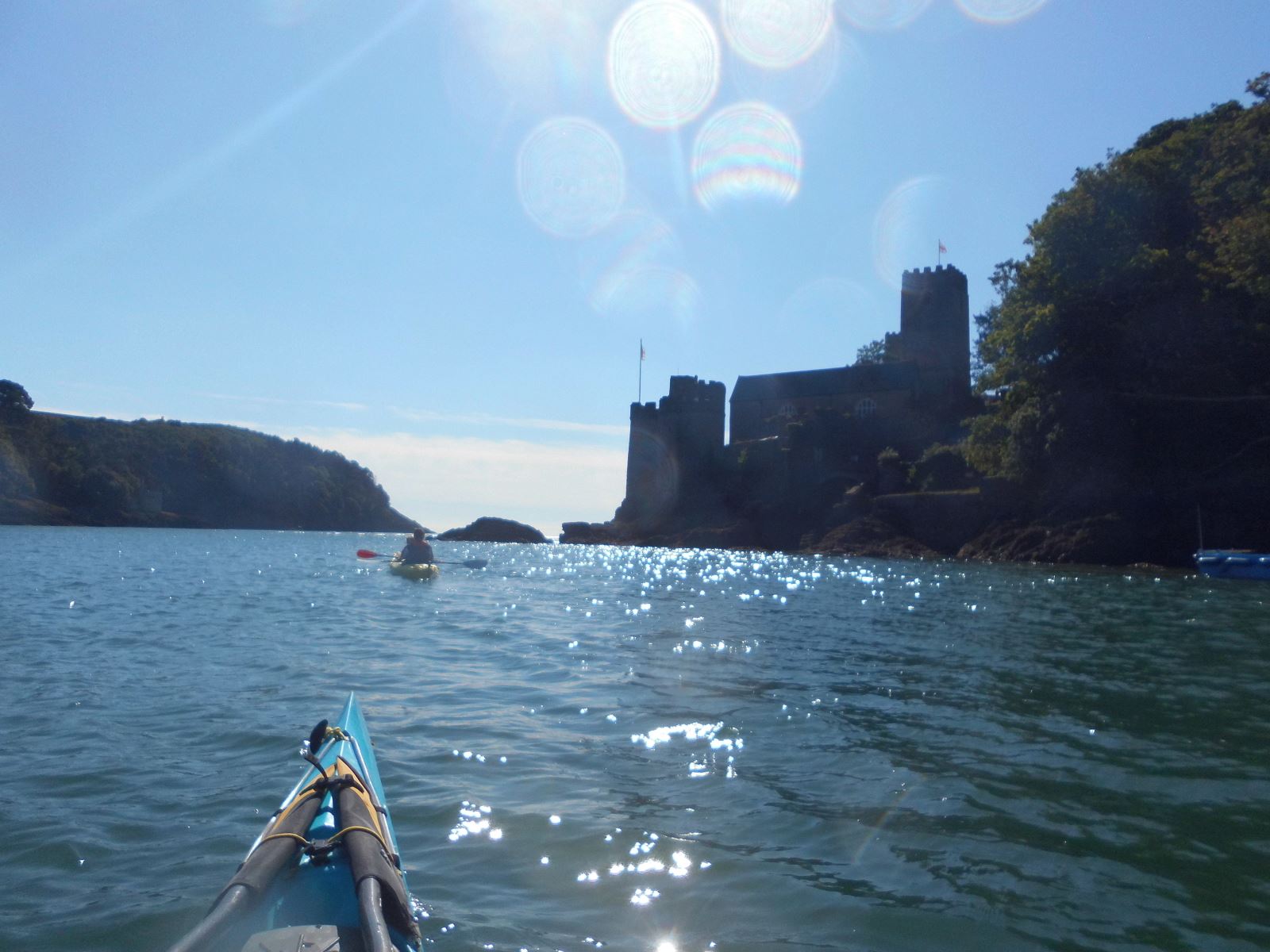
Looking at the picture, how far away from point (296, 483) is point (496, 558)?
7393 cm

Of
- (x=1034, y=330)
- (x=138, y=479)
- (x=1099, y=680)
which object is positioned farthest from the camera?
(x=138, y=479)

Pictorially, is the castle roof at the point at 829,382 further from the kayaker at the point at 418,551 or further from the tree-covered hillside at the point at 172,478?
the tree-covered hillside at the point at 172,478

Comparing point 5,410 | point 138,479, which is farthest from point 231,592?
point 5,410

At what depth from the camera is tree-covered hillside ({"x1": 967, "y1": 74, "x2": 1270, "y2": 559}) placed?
31.0m

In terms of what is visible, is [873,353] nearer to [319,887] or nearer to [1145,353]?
[1145,353]

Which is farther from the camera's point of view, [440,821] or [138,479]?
[138,479]

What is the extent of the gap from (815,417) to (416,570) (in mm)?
37039

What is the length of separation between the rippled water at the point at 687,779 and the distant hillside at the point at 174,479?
280 feet

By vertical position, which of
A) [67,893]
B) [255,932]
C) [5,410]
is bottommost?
[67,893]

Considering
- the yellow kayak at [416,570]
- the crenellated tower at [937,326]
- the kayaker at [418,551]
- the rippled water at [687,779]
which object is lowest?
the rippled water at [687,779]

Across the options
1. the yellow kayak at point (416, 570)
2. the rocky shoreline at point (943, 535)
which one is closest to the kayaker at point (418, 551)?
the yellow kayak at point (416, 570)

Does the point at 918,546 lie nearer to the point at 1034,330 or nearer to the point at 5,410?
the point at 1034,330

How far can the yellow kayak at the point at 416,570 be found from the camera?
985 inches

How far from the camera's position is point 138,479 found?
93.4m
